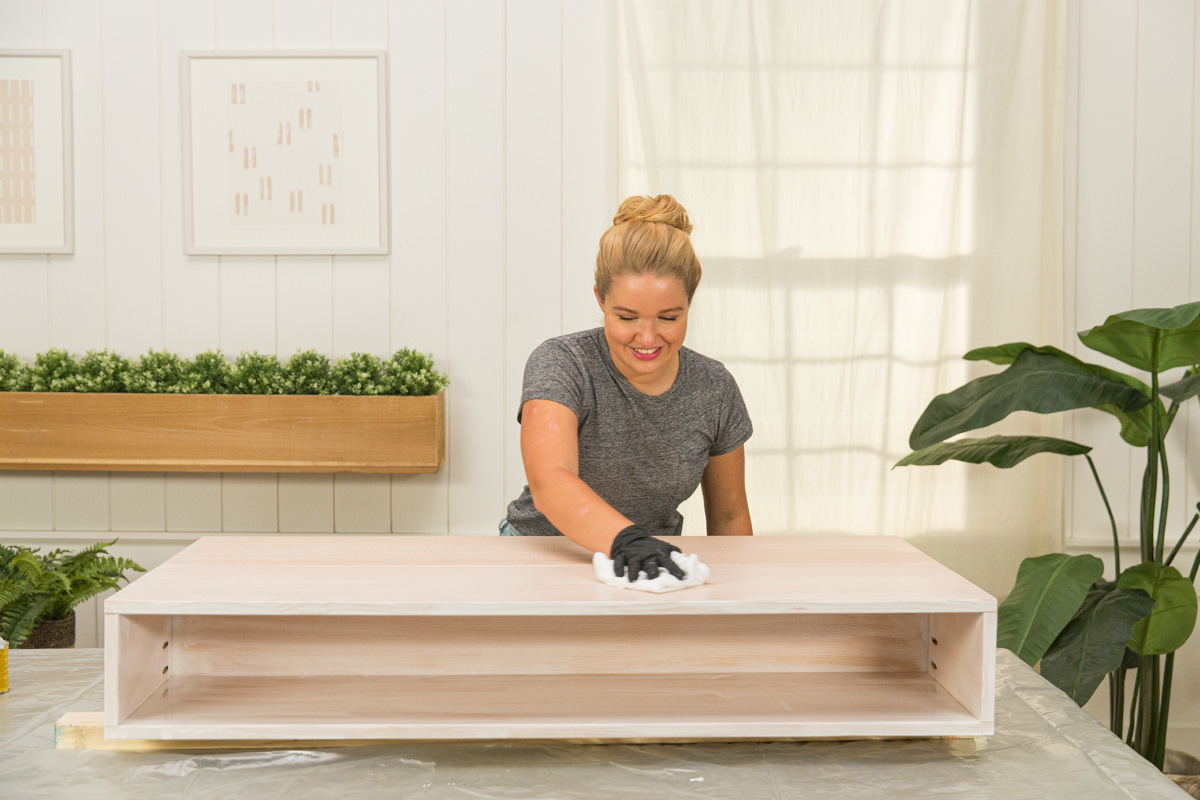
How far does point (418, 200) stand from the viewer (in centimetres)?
279

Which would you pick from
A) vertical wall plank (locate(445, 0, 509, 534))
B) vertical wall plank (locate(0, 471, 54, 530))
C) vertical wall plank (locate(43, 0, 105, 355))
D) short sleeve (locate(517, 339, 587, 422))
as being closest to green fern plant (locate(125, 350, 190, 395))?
vertical wall plank (locate(43, 0, 105, 355))

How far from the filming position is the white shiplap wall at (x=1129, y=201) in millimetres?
2754

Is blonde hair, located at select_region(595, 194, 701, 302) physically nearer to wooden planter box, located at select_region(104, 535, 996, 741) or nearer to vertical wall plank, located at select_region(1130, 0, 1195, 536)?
wooden planter box, located at select_region(104, 535, 996, 741)

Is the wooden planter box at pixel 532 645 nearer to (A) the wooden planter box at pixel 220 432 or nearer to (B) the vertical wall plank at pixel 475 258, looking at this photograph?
(A) the wooden planter box at pixel 220 432

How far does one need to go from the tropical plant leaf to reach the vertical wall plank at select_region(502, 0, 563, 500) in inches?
61.7

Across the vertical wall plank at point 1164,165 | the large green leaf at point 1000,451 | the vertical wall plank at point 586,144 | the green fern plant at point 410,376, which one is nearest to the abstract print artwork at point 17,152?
the green fern plant at point 410,376

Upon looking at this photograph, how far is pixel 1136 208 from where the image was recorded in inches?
110

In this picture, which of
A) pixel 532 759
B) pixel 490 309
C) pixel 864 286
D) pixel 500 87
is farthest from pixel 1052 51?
pixel 532 759

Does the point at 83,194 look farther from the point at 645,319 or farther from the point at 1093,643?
the point at 1093,643

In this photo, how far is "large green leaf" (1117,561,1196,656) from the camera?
6.96ft

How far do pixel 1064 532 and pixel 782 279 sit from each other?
110 centimetres

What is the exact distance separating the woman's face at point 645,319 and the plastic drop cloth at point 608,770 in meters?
0.63

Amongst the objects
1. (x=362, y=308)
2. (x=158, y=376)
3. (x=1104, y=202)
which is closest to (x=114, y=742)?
(x=158, y=376)

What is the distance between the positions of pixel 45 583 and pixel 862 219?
2387 millimetres
